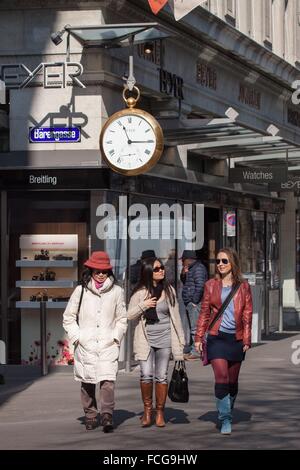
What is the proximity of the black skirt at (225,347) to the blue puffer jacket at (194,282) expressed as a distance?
9.22 metres

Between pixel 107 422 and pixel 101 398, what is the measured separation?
0.36 m

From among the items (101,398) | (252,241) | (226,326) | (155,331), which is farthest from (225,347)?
(252,241)

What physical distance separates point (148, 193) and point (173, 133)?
3.81ft

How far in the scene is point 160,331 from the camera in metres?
13.5

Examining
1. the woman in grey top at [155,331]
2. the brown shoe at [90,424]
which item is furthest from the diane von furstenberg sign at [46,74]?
the brown shoe at [90,424]

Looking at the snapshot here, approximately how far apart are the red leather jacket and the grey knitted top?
1.59ft

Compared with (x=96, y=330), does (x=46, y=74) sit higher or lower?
higher

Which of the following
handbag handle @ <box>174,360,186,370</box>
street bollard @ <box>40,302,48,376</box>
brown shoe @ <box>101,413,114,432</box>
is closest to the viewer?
brown shoe @ <box>101,413,114,432</box>

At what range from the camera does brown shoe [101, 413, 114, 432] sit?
1283cm

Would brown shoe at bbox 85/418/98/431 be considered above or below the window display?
below

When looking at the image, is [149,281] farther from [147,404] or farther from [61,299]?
[61,299]

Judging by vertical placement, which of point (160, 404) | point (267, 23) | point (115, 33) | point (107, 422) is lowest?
point (107, 422)

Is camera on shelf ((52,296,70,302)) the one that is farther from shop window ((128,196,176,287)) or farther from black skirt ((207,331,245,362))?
black skirt ((207,331,245,362))

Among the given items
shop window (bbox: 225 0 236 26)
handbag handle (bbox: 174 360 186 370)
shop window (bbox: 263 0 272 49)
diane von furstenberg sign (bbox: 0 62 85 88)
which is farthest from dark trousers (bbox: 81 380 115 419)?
shop window (bbox: 263 0 272 49)
